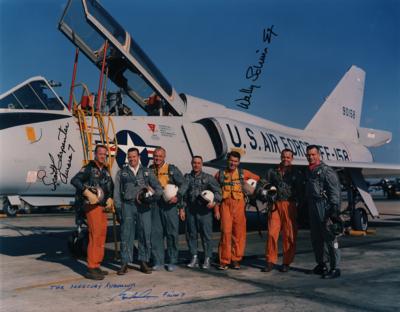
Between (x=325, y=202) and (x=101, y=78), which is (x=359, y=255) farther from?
(x=101, y=78)

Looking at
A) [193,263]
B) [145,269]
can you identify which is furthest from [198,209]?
[145,269]

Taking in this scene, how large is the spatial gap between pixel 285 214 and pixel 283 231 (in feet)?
0.77

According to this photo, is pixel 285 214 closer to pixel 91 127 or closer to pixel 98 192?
pixel 98 192

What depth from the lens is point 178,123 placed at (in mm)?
9195

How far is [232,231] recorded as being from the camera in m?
6.03

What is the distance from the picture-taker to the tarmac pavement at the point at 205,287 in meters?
→ 3.97

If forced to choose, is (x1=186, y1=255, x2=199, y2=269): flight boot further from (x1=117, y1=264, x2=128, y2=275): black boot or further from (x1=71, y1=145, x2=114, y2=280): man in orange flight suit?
(x1=71, y1=145, x2=114, y2=280): man in orange flight suit

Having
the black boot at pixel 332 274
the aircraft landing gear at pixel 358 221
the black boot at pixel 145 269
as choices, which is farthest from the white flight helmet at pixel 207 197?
the aircraft landing gear at pixel 358 221

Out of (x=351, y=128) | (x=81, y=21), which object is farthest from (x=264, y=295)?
(x=351, y=128)

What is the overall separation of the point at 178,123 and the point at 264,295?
5470mm

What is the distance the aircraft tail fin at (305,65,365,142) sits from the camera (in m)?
16.4
